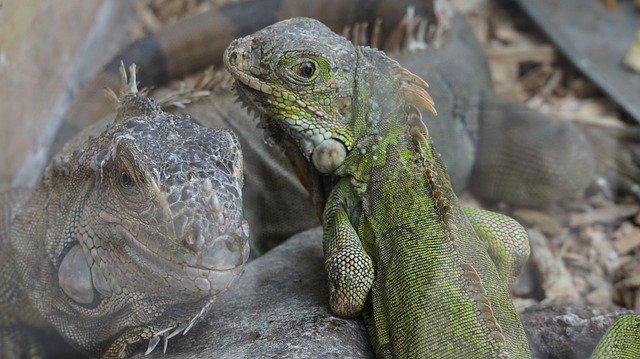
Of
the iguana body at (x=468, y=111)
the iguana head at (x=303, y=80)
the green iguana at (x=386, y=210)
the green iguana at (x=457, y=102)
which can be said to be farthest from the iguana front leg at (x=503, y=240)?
the iguana body at (x=468, y=111)

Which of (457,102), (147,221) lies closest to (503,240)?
(147,221)

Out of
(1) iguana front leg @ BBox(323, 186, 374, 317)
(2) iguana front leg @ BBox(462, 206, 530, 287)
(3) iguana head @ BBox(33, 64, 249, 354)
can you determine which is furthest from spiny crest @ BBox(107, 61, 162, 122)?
(2) iguana front leg @ BBox(462, 206, 530, 287)

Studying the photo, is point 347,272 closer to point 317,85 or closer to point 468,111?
point 317,85

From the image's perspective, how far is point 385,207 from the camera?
2869 millimetres

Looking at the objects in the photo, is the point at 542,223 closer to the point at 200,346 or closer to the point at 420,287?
the point at 420,287

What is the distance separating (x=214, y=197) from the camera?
203 cm

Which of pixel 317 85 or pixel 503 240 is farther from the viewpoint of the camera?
pixel 503 240

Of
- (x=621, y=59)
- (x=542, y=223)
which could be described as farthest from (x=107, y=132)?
(x=621, y=59)

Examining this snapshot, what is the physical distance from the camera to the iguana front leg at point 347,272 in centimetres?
268

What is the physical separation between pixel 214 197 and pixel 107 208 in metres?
0.40

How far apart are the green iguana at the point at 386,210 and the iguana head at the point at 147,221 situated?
1.89ft

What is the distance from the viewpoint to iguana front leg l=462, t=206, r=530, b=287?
2.91 m

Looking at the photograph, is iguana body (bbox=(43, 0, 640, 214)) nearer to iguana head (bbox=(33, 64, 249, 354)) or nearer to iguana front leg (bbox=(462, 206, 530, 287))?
iguana front leg (bbox=(462, 206, 530, 287))

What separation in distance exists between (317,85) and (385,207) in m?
0.54
